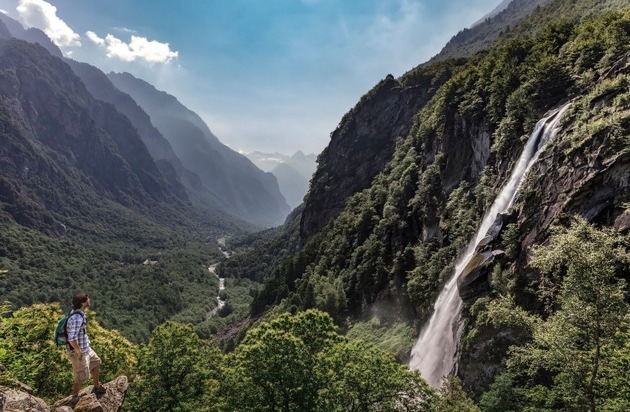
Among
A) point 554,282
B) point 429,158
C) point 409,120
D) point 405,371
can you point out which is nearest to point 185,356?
point 405,371

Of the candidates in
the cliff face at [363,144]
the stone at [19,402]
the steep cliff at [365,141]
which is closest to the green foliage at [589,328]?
the stone at [19,402]

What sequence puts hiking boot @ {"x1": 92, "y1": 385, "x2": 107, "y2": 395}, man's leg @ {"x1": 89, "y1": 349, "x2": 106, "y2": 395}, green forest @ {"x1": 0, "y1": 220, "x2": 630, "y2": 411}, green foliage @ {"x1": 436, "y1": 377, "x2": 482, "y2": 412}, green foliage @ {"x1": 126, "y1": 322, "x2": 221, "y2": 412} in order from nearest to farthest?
man's leg @ {"x1": 89, "y1": 349, "x2": 106, "y2": 395}
hiking boot @ {"x1": 92, "y1": 385, "x2": 107, "y2": 395}
green forest @ {"x1": 0, "y1": 220, "x2": 630, "y2": 411}
green foliage @ {"x1": 436, "y1": 377, "x2": 482, "y2": 412}
green foliage @ {"x1": 126, "y1": 322, "x2": 221, "y2": 412}

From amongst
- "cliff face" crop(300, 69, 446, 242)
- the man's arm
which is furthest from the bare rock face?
"cliff face" crop(300, 69, 446, 242)

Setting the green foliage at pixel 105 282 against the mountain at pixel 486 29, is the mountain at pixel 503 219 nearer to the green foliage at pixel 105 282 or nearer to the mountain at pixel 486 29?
the green foliage at pixel 105 282

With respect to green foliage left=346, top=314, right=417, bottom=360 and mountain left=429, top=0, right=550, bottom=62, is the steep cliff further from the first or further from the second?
mountain left=429, top=0, right=550, bottom=62

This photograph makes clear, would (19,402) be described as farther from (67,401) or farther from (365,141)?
(365,141)

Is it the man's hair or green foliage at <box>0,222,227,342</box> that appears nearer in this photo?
the man's hair

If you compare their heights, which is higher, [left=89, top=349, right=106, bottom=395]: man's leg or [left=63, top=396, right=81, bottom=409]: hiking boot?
[left=89, top=349, right=106, bottom=395]: man's leg
